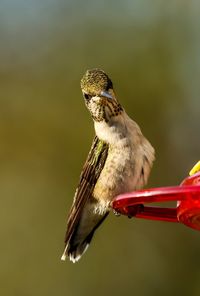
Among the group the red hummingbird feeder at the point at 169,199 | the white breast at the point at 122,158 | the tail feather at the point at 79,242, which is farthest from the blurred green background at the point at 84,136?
the red hummingbird feeder at the point at 169,199

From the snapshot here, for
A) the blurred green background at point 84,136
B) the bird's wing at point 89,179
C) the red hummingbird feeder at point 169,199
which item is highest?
the red hummingbird feeder at point 169,199

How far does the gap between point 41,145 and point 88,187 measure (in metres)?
3.91

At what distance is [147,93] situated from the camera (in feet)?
34.7

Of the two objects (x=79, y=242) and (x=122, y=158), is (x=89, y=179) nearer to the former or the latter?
(x=122, y=158)

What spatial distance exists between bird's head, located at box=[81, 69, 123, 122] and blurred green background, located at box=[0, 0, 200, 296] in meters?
3.23

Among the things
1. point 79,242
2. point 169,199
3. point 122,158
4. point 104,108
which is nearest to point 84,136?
point 79,242

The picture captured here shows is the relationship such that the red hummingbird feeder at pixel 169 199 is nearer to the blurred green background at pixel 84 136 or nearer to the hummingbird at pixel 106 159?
the hummingbird at pixel 106 159

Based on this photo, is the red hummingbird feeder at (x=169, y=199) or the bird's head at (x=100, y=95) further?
the bird's head at (x=100, y=95)

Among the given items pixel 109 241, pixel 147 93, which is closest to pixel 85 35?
pixel 147 93

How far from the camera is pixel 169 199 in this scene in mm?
5191

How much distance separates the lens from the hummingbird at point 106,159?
674cm

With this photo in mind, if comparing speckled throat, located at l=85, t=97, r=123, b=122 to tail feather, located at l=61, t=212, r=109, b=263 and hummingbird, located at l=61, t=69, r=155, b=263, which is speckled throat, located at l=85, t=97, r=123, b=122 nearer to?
hummingbird, located at l=61, t=69, r=155, b=263

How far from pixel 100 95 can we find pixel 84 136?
11.9 feet

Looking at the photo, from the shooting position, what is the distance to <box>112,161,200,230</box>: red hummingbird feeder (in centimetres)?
514
